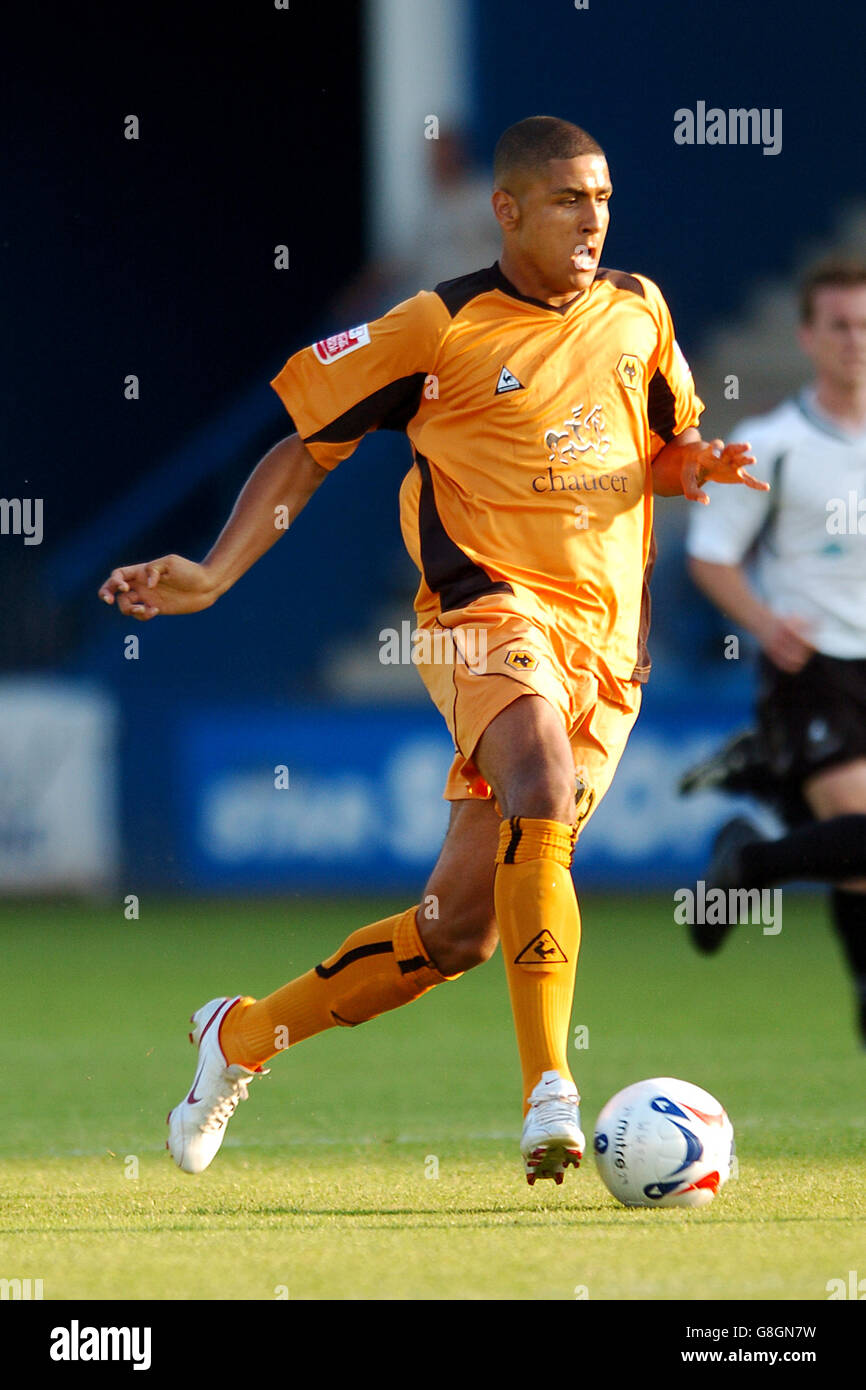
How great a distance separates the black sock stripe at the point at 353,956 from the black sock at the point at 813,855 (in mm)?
3003

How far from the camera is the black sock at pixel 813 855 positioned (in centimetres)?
764

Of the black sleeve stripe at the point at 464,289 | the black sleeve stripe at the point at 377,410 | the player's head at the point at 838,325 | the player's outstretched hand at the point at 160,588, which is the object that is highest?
the player's head at the point at 838,325

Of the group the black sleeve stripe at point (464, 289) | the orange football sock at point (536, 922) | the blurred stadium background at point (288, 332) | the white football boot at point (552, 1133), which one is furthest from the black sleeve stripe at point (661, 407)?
the blurred stadium background at point (288, 332)

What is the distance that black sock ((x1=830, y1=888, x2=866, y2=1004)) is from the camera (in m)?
7.53

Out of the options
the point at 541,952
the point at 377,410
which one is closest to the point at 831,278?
the point at 377,410

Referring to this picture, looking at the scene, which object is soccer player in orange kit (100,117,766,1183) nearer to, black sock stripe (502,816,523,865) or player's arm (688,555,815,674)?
black sock stripe (502,816,523,865)

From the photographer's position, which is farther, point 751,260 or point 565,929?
point 751,260

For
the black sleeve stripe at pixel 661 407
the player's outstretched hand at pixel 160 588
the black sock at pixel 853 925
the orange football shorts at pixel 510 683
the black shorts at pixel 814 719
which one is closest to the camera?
the orange football shorts at pixel 510 683

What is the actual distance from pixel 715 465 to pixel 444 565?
661mm

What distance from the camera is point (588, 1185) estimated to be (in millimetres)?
4863

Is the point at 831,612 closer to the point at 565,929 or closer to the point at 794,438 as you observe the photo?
the point at 794,438

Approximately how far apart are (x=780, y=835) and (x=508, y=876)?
3.56 meters

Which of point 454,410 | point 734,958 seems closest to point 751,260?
point 734,958

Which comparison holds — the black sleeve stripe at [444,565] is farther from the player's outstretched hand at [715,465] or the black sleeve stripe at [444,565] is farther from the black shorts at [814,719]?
the black shorts at [814,719]
